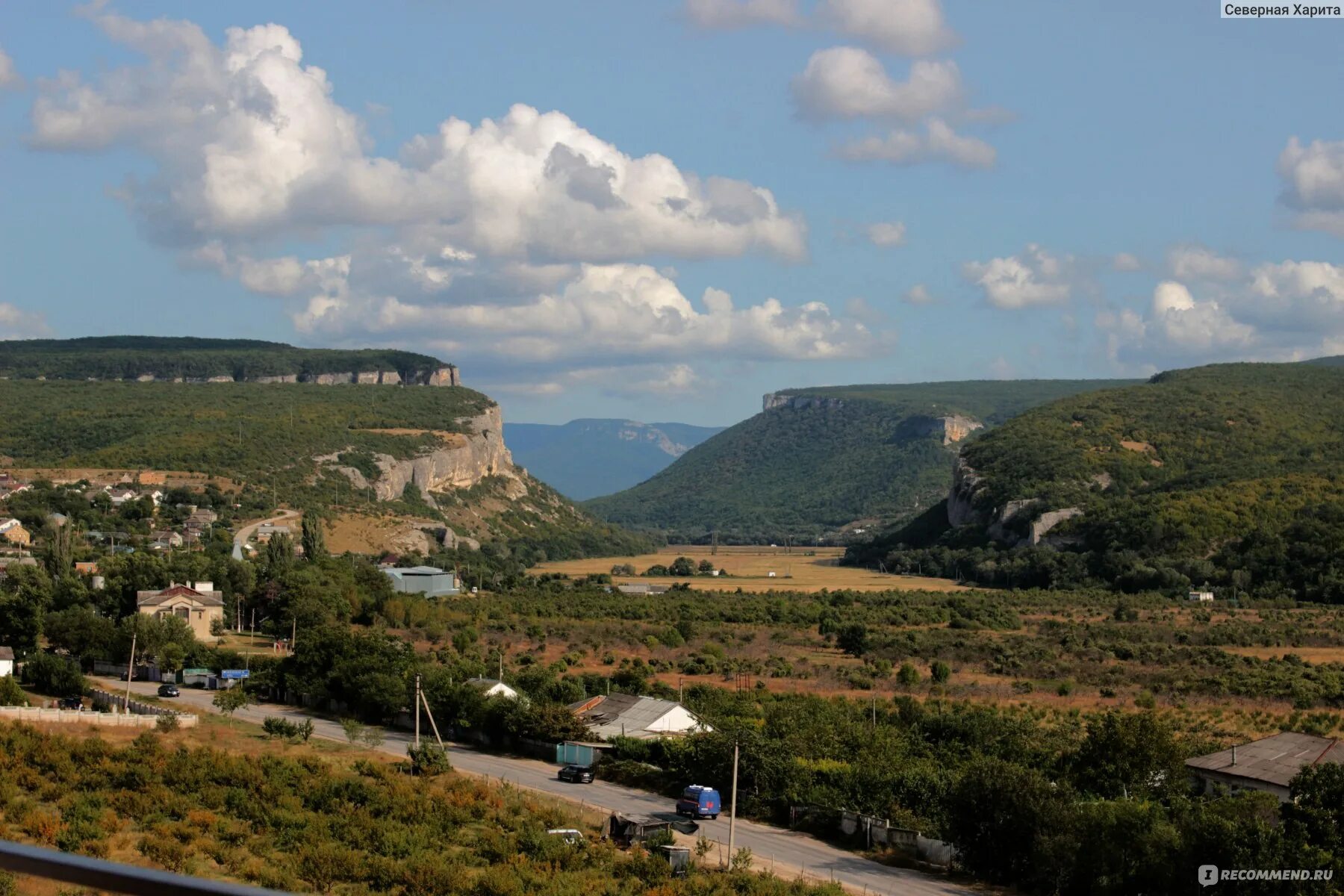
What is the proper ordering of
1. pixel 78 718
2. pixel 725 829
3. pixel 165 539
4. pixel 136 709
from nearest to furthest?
1. pixel 725 829
2. pixel 78 718
3. pixel 136 709
4. pixel 165 539

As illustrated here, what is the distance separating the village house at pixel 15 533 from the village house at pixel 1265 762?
71138 millimetres

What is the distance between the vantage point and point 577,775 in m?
33.8

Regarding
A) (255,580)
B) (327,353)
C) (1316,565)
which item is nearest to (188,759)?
(255,580)

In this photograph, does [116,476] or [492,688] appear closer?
[492,688]

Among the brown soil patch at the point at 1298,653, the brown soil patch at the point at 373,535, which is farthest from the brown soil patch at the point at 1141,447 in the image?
the brown soil patch at the point at 1298,653

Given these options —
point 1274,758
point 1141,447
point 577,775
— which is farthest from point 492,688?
point 1141,447

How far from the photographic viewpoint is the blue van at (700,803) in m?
29.9

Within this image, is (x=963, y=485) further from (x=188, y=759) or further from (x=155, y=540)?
(x=188, y=759)

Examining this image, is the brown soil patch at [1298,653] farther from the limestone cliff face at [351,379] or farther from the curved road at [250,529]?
the limestone cliff face at [351,379]

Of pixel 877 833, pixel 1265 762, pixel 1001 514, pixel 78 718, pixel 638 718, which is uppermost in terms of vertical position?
pixel 1001 514

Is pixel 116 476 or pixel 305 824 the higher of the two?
pixel 116 476

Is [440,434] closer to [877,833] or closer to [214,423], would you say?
[214,423]

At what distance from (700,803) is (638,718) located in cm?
999

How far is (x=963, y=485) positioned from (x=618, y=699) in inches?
3686
